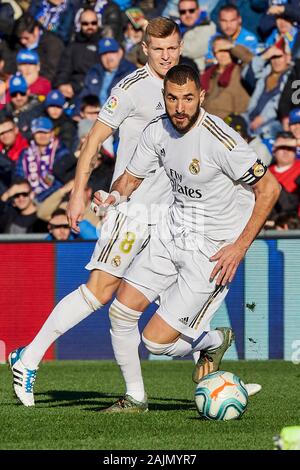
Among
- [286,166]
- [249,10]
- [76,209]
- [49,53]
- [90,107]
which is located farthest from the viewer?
[49,53]

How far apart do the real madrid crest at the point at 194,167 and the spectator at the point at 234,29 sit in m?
8.19

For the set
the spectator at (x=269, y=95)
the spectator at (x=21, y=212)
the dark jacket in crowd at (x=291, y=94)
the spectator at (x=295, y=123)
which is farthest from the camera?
the spectator at (x=21, y=212)

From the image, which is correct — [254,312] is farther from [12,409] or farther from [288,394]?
[12,409]

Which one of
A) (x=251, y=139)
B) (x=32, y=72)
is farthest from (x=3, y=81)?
(x=251, y=139)

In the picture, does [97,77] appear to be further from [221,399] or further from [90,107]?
[221,399]

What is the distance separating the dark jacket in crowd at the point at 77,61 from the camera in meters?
16.8

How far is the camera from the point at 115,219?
8547 mm

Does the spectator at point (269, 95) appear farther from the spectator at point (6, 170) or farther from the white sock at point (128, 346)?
the white sock at point (128, 346)

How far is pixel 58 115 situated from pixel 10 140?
0.72 m

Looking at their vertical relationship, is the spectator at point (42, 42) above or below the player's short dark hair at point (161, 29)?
below

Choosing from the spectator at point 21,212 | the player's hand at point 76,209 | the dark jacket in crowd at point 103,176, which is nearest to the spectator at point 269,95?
the dark jacket in crowd at point 103,176

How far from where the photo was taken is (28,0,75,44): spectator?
1767cm

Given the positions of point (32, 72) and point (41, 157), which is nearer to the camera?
point (41, 157)
